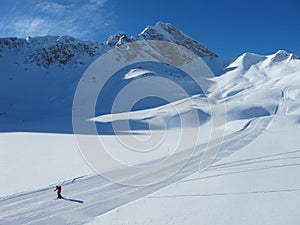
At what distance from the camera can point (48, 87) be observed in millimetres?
50625

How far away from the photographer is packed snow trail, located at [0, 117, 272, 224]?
6.49 meters

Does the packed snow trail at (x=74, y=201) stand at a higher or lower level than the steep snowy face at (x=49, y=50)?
lower

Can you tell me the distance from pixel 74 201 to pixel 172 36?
346 feet

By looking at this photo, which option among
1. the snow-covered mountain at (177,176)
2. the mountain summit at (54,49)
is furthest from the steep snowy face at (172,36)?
the snow-covered mountain at (177,176)

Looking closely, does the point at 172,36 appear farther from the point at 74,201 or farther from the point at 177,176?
the point at 74,201

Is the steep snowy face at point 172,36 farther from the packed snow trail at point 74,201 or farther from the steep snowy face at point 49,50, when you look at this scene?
the packed snow trail at point 74,201

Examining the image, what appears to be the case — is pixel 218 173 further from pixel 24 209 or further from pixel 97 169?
pixel 24 209

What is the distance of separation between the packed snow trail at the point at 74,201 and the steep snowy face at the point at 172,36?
83956 mm

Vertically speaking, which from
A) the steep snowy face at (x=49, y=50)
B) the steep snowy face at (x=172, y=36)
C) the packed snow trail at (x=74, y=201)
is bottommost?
the packed snow trail at (x=74, y=201)

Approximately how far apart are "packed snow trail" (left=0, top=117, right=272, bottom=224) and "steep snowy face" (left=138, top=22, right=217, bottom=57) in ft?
275

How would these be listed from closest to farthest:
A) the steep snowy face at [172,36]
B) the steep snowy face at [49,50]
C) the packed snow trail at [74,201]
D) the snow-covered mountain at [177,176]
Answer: the snow-covered mountain at [177,176] → the packed snow trail at [74,201] → the steep snowy face at [49,50] → the steep snowy face at [172,36]

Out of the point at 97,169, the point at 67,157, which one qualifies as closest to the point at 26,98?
the point at 67,157

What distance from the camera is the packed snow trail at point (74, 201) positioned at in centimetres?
649

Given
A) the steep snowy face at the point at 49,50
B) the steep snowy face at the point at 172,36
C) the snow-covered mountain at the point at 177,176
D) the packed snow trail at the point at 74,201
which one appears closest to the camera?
the snow-covered mountain at the point at 177,176
